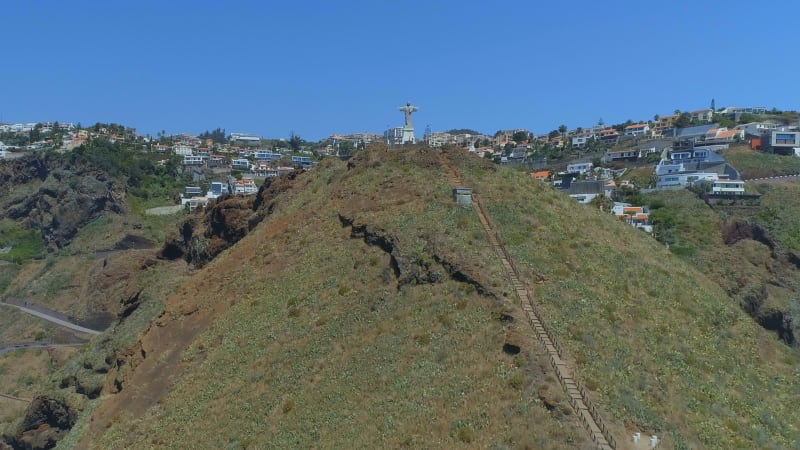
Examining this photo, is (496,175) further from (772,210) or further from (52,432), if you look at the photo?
(772,210)

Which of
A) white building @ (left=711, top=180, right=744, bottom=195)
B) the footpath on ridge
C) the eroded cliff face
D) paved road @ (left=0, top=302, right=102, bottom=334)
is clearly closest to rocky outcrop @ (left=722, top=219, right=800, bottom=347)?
the footpath on ridge

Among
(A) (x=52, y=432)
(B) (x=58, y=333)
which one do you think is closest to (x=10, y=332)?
(B) (x=58, y=333)

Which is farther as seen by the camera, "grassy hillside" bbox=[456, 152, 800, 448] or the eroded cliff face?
the eroded cliff face

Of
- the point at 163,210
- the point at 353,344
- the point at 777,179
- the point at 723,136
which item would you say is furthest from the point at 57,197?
the point at 353,344

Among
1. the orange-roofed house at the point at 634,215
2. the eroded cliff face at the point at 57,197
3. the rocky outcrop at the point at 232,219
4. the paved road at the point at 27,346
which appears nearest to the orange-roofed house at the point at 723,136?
the orange-roofed house at the point at 634,215

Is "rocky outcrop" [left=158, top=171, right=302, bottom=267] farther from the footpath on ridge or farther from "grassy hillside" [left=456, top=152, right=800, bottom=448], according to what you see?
the footpath on ridge
